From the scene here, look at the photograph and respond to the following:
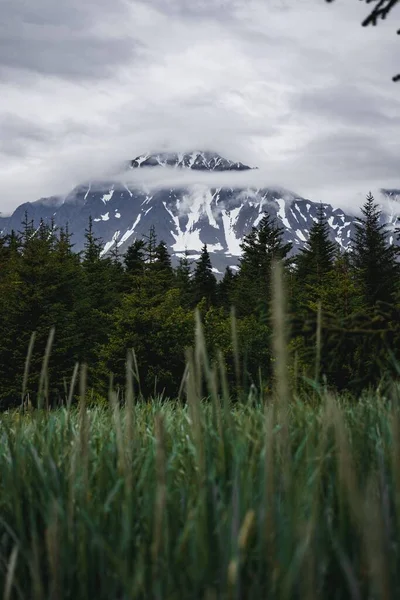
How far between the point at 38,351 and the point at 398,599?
1290 inches

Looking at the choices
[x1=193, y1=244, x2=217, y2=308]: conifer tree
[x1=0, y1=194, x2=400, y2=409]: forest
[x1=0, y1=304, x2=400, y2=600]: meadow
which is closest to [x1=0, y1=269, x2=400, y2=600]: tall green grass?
[x1=0, y1=304, x2=400, y2=600]: meadow

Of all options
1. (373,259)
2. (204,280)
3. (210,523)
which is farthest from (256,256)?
(210,523)

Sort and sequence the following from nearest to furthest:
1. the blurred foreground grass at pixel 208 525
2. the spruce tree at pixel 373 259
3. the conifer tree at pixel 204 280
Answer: the blurred foreground grass at pixel 208 525 < the spruce tree at pixel 373 259 < the conifer tree at pixel 204 280

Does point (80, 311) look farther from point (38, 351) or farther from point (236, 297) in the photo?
point (236, 297)

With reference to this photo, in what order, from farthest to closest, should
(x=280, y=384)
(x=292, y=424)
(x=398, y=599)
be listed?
(x=292, y=424) → (x=280, y=384) → (x=398, y=599)

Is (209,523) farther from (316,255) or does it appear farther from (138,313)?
(316,255)

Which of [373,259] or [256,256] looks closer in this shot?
[373,259]

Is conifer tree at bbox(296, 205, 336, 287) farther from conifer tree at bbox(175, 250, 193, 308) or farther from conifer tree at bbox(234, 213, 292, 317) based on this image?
conifer tree at bbox(175, 250, 193, 308)

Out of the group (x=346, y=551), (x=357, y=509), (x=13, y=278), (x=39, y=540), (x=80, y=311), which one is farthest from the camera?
(x=80, y=311)

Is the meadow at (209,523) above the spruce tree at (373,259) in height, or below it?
below

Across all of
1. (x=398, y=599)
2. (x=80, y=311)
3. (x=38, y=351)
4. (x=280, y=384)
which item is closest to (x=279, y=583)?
(x=398, y=599)

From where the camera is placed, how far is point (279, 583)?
4.47 feet

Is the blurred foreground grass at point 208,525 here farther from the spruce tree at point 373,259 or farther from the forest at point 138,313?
the spruce tree at point 373,259

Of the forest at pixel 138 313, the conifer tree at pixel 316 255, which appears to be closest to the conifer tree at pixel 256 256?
the forest at pixel 138 313
